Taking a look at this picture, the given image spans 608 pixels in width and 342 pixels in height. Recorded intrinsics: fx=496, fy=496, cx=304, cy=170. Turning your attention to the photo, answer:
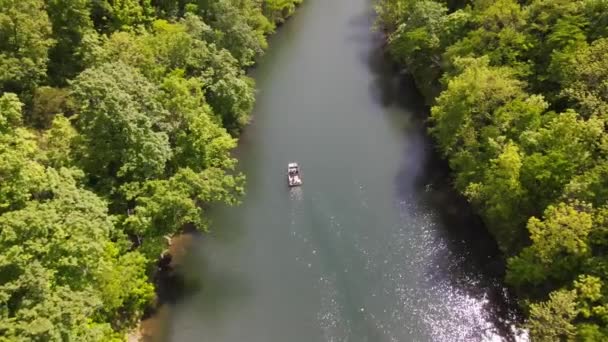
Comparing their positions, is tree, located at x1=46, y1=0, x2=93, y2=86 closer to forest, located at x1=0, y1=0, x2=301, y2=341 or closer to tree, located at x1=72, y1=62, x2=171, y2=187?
forest, located at x1=0, y1=0, x2=301, y2=341

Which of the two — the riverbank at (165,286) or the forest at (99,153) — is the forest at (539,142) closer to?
the forest at (99,153)

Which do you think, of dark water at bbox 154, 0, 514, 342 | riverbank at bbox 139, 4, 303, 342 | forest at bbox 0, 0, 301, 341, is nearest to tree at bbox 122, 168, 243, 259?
forest at bbox 0, 0, 301, 341

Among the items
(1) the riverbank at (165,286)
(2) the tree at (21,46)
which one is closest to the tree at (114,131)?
(2) the tree at (21,46)

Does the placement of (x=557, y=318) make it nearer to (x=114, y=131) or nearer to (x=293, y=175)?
(x=293, y=175)

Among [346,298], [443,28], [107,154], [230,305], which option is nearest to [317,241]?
[346,298]

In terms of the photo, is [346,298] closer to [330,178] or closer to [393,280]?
[393,280]

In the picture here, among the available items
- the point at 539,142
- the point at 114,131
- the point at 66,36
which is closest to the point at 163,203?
the point at 114,131
